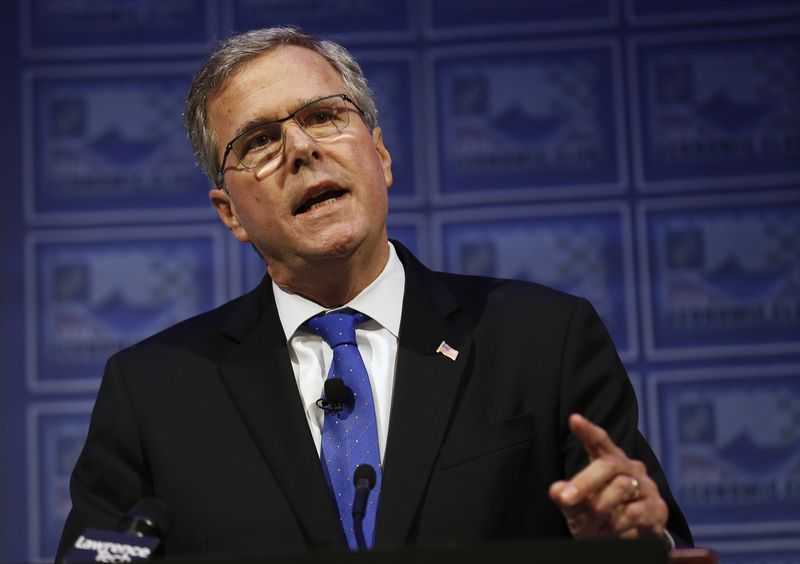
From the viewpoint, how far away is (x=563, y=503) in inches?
54.7

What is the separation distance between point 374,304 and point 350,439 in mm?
304

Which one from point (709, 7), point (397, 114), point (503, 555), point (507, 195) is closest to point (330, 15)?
point (397, 114)

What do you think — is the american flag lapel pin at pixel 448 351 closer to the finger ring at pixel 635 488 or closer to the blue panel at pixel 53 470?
the finger ring at pixel 635 488

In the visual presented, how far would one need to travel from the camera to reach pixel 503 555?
44.8 inches

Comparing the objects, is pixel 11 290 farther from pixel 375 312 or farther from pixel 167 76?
pixel 375 312

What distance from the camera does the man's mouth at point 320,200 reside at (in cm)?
207

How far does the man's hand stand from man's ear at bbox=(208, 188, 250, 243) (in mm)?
1037

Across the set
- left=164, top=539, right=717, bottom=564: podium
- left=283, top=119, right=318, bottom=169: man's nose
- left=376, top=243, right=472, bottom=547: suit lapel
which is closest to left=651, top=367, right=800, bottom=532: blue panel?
left=376, top=243, right=472, bottom=547: suit lapel

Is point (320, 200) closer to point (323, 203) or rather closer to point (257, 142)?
point (323, 203)

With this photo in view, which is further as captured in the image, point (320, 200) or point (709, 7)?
point (709, 7)

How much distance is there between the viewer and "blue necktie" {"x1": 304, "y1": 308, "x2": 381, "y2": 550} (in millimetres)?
1810

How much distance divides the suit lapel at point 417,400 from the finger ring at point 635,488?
0.44 metres

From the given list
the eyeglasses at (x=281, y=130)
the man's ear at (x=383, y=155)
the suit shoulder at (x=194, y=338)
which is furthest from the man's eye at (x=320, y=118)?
the suit shoulder at (x=194, y=338)

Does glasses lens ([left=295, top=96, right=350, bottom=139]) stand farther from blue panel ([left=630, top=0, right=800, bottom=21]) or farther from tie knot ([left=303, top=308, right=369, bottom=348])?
blue panel ([left=630, top=0, right=800, bottom=21])
